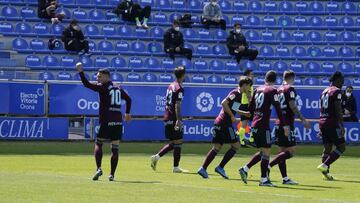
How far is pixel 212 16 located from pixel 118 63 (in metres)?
5.06

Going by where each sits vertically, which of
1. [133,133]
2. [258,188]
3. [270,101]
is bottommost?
[133,133]

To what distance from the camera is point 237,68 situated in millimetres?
36125

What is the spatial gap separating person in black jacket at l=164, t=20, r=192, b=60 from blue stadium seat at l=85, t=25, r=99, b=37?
115 inches

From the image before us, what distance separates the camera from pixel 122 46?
1401 inches

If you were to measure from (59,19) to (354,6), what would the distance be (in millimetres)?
14057

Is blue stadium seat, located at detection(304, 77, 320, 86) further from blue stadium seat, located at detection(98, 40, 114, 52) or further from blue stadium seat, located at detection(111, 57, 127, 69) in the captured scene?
blue stadium seat, located at detection(98, 40, 114, 52)

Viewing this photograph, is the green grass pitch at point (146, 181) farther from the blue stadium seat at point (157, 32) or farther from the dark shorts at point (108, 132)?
the blue stadium seat at point (157, 32)

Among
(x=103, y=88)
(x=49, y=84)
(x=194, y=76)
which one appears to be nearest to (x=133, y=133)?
(x=49, y=84)

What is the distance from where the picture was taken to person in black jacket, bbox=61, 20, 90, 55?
109 ft

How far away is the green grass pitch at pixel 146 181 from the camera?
530 inches

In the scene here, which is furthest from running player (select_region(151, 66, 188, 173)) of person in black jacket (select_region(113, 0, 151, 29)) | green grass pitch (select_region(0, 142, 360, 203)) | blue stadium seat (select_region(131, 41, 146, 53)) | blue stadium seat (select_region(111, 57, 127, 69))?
person in black jacket (select_region(113, 0, 151, 29))

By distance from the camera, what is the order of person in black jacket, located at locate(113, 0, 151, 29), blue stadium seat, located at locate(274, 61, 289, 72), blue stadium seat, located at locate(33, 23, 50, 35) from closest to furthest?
1. blue stadium seat, located at locate(33, 23, 50, 35)
2. person in black jacket, located at locate(113, 0, 151, 29)
3. blue stadium seat, located at locate(274, 61, 289, 72)

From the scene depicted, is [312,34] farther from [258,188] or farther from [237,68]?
[258,188]

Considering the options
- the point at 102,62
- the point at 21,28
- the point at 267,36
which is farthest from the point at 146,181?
the point at 267,36
